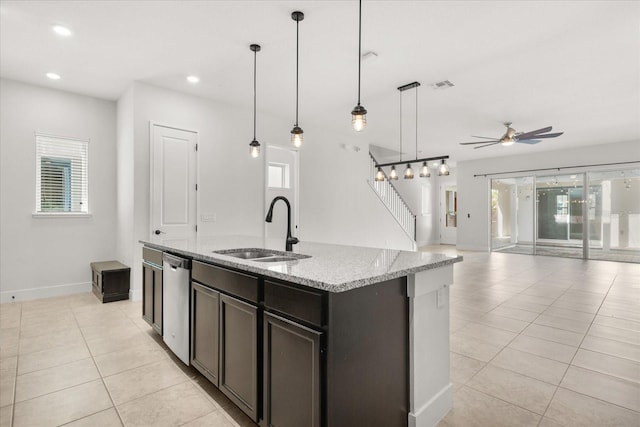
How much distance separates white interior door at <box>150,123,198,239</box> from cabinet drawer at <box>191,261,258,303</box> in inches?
108

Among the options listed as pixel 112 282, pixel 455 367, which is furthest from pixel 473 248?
pixel 112 282

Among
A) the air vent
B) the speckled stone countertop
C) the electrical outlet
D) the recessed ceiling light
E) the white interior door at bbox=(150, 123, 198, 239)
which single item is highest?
the recessed ceiling light

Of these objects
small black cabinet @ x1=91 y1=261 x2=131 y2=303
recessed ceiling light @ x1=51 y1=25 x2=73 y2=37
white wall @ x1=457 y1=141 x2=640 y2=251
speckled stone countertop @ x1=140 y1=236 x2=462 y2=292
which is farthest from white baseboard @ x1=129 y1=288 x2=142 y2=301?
white wall @ x1=457 y1=141 x2=640 y2=251

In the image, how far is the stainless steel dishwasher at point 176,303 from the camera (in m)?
2.45

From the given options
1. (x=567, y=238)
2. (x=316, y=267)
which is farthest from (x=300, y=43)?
(x=567, y=238)

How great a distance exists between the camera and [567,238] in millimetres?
9180

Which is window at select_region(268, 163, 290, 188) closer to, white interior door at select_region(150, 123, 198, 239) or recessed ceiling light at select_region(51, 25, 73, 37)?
white interior door at select_region(150, 123, 198, 239)

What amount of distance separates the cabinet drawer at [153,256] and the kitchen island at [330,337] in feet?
2.89

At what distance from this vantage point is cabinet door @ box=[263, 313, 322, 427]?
1.39 metres

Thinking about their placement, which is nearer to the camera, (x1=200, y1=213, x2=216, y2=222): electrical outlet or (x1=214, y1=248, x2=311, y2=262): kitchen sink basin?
(x1=214, y1=248, x2=311, y2=262): kitchen sink basin

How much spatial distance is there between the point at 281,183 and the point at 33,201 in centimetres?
374

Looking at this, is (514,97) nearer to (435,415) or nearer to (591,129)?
(591,129)

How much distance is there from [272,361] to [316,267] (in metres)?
0.51

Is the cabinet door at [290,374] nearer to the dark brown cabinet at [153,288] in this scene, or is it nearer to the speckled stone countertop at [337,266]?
the speckled stone countertop at [337,266]
